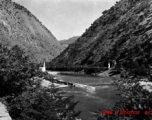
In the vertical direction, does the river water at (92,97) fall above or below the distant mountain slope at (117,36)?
below

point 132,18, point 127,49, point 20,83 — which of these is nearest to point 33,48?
point 132,18

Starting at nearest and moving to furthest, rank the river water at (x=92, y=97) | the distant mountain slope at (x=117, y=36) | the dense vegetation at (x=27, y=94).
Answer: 1. the dense vegetation at (x=27, y=94)
2. the river water at (x=92, y=97)
3. the distant mountain slope at (x=117, y=36)

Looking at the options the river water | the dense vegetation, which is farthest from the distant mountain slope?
the dense vegetation

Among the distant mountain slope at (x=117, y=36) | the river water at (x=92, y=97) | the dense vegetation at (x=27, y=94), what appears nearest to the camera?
the dense vegetation at (x=27, y=94)

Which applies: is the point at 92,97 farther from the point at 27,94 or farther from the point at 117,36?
the point at 117,36

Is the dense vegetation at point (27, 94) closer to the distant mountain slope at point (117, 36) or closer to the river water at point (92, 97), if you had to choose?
the river water at point (92, 97)

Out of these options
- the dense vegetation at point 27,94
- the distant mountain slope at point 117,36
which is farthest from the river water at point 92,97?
the distant mountain slope at point 117,36

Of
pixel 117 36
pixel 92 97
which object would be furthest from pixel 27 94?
pixel 117 36
